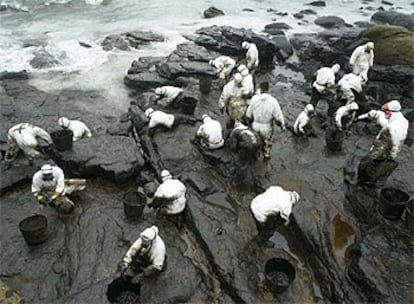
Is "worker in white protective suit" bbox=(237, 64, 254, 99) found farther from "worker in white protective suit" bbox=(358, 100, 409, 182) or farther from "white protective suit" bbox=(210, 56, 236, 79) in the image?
"worker in white protective suit" bbox=(358, 100, 409, 182)

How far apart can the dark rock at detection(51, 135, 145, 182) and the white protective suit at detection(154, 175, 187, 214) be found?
201 cm

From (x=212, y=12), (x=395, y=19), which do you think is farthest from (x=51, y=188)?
(x=395, y=19)

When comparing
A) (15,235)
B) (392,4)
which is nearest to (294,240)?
(15,235)

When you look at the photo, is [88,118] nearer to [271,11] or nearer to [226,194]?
[226,194]

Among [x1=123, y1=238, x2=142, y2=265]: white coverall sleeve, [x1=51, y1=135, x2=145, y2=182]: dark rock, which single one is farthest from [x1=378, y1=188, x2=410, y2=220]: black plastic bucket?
[x1=51, y1=135, x2=145, y2=182]: dark rock

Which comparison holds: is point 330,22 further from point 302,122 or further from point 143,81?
point 302,122

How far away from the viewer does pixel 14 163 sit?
32.6 feet

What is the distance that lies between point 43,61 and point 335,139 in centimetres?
1298

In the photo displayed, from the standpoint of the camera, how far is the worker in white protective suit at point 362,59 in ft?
39.7

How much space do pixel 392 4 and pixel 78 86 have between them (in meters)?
27.6

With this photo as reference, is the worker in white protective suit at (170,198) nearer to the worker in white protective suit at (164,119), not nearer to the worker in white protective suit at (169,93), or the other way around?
the worker in white protective suit at (164,119)

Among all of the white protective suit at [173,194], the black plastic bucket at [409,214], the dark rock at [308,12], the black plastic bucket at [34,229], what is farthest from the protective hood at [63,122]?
the dark rock at [308,12]

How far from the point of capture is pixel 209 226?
25.6 feet

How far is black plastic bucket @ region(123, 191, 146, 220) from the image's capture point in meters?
7.93
